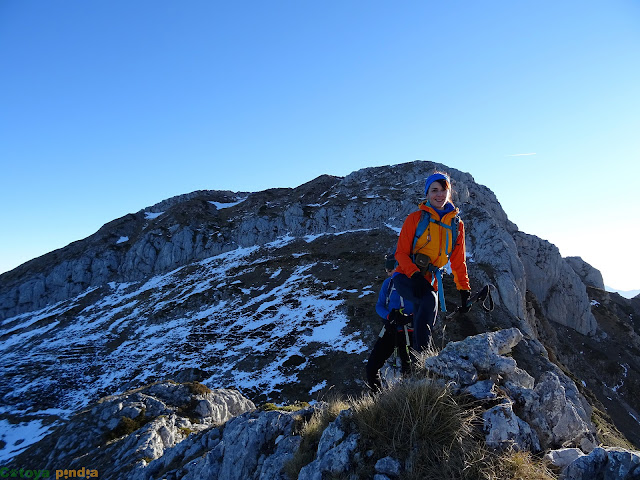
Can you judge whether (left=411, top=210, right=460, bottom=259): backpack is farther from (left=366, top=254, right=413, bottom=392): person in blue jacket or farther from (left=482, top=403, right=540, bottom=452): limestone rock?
(left=482, top=403, right=540, bottom=452): limestone rock

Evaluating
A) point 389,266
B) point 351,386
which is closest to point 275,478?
point 389,266

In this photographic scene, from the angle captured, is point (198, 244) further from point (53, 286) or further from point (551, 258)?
point (551, 258)

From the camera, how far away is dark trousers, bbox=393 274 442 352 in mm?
5141

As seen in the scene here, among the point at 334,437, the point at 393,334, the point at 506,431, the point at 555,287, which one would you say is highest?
the point at 393,334

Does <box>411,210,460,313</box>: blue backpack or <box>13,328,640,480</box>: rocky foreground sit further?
<box>411,210,460,313</box>: blue backpack

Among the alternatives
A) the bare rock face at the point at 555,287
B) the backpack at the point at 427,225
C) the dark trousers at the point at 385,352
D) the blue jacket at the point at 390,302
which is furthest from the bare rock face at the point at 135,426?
the bare rock face at the point at 555,287

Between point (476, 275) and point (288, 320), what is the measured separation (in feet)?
68.6

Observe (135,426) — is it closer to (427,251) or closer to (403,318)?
(403,318)

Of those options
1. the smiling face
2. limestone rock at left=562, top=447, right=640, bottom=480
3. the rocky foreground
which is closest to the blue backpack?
the smiling face

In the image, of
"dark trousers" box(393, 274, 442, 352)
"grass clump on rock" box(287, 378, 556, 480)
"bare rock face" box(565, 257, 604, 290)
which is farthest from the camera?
"bare rock face" box(565, 257, 604, 290)

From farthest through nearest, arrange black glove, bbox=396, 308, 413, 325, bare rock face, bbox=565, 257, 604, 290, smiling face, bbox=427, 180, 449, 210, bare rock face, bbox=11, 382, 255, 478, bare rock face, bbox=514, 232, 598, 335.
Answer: bare rock face, bbox=565, 257, 604, 290, bare rock face, bbox=514, 232, 598, 335, bare rock face, bbox=11, 382, 255, 478, black glove, bbox=396, 308, 413, 325, smiling face, bbox=427, 180, 449, 210

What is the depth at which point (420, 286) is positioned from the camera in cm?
530

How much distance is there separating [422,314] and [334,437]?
2253 mm

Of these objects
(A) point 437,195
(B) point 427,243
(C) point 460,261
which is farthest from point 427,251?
(A) point 437,195
